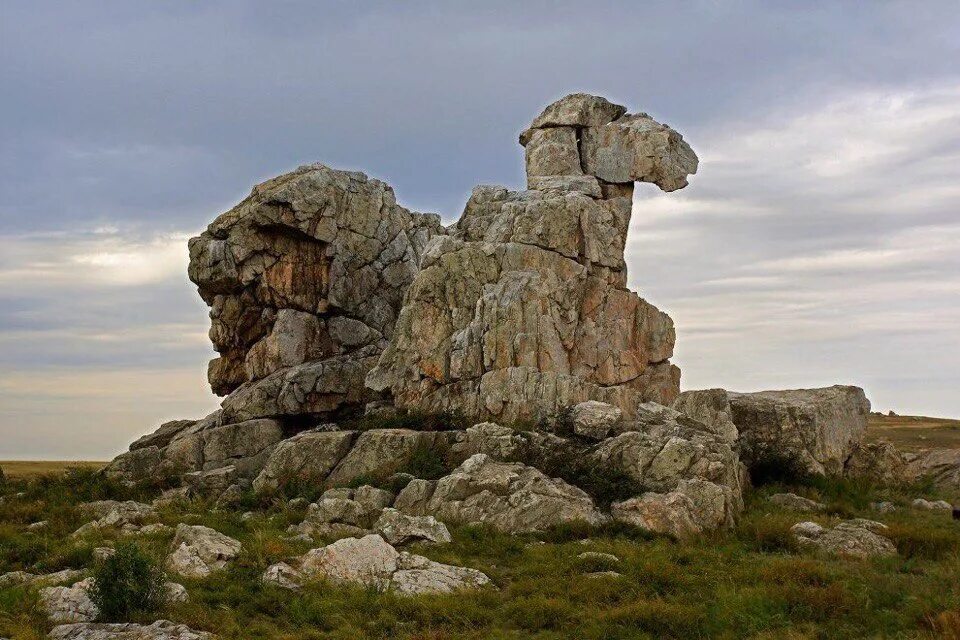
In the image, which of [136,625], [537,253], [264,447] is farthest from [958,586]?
[264,447]

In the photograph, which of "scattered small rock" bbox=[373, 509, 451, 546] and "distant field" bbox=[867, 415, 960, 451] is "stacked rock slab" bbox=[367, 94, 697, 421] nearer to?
"scattered small rock" bbox=[373, 509, 451, 546]

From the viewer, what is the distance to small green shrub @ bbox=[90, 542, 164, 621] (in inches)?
654

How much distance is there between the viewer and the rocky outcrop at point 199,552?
1999 cm

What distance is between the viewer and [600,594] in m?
18.2

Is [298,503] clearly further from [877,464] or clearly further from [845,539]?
[877,464]

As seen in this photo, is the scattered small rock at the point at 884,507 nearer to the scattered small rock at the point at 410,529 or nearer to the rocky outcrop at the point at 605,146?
the scattered small rock at the point at 410,529

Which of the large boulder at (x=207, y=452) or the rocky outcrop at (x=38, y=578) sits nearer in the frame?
the rocky outcrop at (x=38, y=578)

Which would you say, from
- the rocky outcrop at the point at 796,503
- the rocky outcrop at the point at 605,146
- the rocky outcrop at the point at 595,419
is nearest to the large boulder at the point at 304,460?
the rocky outcrop at the point at 595,419

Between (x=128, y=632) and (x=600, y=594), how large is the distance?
9.26m

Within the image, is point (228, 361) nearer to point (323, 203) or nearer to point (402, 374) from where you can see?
point (323, 203)

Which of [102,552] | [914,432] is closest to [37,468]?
[102,552]

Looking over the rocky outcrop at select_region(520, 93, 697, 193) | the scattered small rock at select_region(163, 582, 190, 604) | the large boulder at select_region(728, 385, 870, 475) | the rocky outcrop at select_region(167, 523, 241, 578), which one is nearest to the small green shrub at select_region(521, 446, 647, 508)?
the large boulder at select_region(728, 385, 870, 475)

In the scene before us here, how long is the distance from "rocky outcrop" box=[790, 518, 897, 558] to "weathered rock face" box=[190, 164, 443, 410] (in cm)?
2470

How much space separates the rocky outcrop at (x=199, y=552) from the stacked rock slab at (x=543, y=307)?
559 inches
